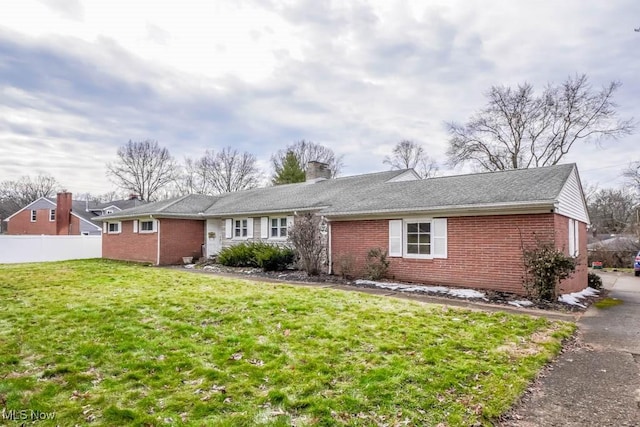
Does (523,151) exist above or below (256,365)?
above

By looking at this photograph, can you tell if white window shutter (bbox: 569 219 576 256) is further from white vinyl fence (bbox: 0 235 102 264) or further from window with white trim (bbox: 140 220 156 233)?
white vinyl fence (bbox: 0 235 102 264)

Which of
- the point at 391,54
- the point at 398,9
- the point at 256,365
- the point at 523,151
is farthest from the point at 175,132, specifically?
the point at 523,151

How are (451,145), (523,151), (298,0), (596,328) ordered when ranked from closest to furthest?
(596,328)
(298,0)
(523,151)
(451,145)

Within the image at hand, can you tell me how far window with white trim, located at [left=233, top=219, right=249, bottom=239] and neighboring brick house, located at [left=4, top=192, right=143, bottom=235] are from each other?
2189 centimetres

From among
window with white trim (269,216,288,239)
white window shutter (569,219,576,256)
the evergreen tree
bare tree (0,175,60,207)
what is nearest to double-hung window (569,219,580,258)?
white window shutter (569,219,576,256)

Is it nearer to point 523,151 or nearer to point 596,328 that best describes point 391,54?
point 596,328

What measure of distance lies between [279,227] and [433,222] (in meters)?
7.46

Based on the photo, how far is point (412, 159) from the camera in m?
37.2

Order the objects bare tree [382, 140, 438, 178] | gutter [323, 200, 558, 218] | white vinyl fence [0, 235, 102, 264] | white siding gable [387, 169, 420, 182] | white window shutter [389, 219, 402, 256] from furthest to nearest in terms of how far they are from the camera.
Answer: bare tree [382, 140, 438, 178], white vinyl fence [0, 235, 102, 264], white siding gable [387, 169, 420, 182], white window shutter [389, 219, 402, 256], gutter [323, 200, 558, 218]

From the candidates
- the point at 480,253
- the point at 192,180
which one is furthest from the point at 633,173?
the point at 192,180

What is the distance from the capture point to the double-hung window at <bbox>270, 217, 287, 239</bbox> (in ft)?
53.6

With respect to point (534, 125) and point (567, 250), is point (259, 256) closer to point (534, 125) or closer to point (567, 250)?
point (567, 250)

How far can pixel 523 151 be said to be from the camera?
92.8ft

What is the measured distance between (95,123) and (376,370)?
18.5 metres
